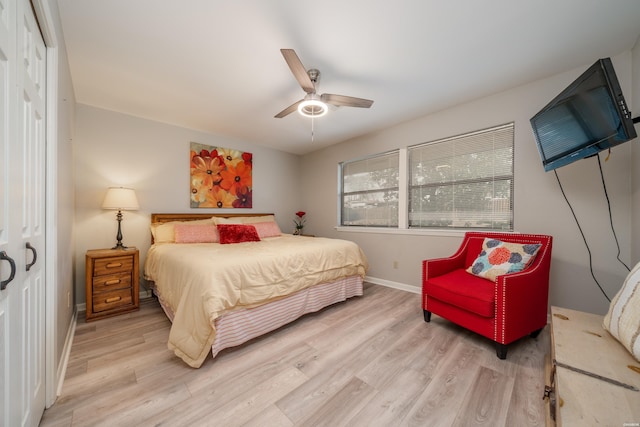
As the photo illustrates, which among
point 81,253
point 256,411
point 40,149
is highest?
point 40,149

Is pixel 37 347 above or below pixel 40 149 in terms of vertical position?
below

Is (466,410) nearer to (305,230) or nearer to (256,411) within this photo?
(256,411)

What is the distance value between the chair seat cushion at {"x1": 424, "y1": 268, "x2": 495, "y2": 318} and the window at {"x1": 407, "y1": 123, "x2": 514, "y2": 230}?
836 mm

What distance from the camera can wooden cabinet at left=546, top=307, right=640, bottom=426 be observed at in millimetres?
820

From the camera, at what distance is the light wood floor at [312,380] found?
1.32 metres

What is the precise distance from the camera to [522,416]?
1.31 m

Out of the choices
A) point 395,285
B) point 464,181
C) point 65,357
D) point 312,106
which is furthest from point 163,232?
point 464,181

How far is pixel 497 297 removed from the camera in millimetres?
1813

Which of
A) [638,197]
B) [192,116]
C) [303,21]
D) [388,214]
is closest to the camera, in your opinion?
[303,21]

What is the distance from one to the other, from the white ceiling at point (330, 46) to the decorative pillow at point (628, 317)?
175cm

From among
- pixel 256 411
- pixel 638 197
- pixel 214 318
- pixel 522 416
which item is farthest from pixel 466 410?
pixel 638 197

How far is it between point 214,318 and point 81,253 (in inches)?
93.5

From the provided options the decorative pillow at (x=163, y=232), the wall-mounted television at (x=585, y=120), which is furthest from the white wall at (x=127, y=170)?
the wall-mounted television at (x=585, y=120)

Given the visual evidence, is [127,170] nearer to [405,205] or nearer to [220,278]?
[220,278]
